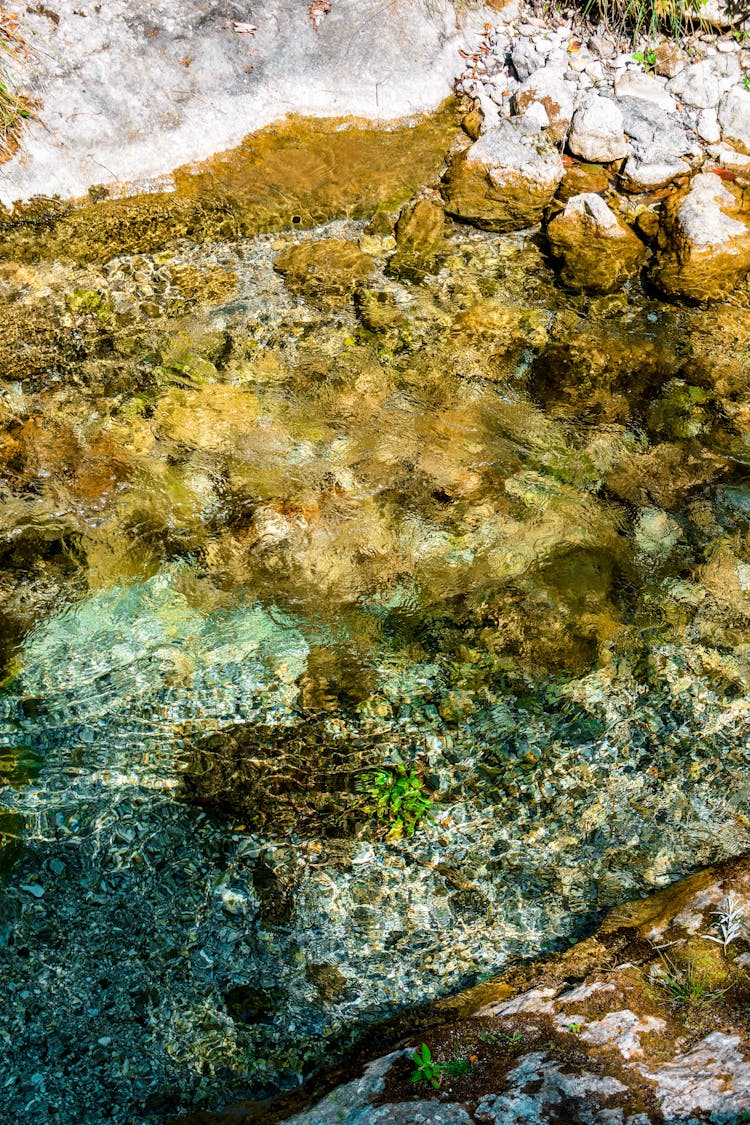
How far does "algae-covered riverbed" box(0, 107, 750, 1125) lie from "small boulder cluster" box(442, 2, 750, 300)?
41 centimetres

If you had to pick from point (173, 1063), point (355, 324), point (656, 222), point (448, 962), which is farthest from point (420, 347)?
point (173, 1063)

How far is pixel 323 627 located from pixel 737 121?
704 cm

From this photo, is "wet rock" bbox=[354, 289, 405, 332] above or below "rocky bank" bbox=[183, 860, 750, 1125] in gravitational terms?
above

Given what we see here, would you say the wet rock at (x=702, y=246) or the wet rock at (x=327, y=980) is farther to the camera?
the wet rock at (x=702, y=246)

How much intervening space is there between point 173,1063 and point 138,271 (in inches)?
224

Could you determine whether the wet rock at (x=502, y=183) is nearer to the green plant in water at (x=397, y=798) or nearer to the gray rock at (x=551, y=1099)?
the green plant in water at (x=397, y=798)

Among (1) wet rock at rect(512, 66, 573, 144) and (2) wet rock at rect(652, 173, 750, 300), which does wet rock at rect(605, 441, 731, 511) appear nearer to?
(2) wet rock at rect(652, 173, 750, 300)

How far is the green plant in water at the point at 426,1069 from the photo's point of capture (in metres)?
2.46

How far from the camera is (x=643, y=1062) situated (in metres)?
2.37

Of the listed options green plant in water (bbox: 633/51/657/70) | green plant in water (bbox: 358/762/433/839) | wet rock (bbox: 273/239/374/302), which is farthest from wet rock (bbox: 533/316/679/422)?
green plant in water (bbox: 633/51/657/70)

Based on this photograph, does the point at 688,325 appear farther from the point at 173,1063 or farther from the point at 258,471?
the point at 173,1063

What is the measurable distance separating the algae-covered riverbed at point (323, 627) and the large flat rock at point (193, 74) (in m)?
0.51

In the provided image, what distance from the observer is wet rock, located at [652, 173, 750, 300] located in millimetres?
6602

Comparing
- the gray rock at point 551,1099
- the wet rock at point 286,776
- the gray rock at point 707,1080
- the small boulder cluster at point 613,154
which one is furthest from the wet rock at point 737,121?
the gray rock at point 551,1099
